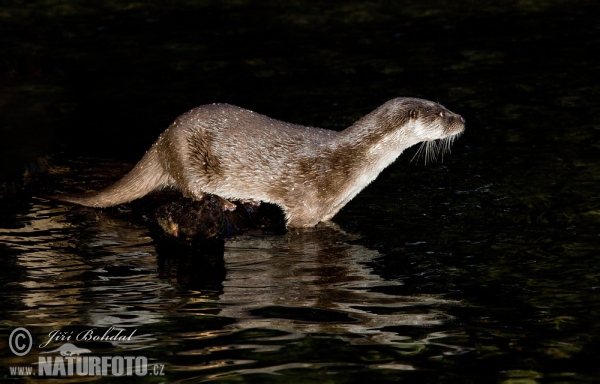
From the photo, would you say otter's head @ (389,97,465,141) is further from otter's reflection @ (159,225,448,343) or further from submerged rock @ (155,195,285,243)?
submerged rock @ (155,195,285,243)

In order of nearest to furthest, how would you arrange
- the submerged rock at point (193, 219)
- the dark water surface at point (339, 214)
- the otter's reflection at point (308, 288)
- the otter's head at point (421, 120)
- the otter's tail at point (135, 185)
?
the dark water surface at point (339, 214) < the otter's reflection at point (308, 288) < the submerged rock at point (193, 219) < the otter's head at point (421, 120) < the otter's tail at point (135, 185)

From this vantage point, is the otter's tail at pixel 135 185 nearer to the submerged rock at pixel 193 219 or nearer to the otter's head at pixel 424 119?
the submerged rock at pixel 193 219

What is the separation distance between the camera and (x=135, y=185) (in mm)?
6766

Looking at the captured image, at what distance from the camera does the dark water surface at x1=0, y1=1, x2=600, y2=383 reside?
4.66 m

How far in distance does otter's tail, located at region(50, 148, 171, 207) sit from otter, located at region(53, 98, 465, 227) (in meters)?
0.03

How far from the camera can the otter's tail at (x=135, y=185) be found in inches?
266

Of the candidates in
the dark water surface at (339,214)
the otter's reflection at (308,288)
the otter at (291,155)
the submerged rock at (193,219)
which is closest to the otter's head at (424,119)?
the otter at (291,155)

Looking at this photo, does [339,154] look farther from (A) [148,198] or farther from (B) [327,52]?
(B) [327,52]

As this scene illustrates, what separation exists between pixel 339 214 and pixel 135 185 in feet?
4.46

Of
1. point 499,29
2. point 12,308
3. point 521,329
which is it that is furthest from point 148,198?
point 499,29

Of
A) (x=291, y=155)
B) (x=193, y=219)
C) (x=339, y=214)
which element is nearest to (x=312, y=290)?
(x=193, y=219)

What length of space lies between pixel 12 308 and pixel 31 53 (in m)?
6.43

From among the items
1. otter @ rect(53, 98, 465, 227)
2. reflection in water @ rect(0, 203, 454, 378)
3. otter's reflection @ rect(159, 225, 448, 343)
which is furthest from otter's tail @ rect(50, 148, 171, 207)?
otter's reflection @ rect(159, 225, 448, 343)

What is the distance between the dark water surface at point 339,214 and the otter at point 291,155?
262 mm
